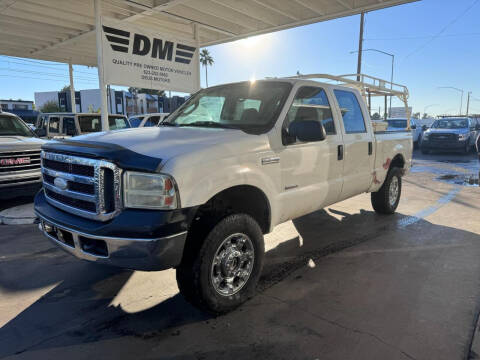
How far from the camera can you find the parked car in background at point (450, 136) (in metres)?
16.0

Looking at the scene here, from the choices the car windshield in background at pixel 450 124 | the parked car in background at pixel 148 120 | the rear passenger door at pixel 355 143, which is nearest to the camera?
the rear passenger door at pixel 355 143

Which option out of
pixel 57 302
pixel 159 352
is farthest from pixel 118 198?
pixel 57 302

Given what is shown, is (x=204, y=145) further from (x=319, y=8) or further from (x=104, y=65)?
(x=319, y=8)

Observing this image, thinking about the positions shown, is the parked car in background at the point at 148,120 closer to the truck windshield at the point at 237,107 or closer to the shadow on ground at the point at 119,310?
the shadow on ground at the point at 119,310

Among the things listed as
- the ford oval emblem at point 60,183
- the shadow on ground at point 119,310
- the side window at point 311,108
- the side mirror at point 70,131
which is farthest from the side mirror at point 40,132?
the side window at point 311,108

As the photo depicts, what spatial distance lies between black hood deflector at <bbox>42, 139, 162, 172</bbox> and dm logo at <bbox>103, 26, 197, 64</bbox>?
19.2 ft

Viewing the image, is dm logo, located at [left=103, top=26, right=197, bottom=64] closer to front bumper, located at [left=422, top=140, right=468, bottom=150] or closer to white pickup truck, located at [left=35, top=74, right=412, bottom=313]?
white pickup truck, located at [left=35, top=74, right=412, bottom=313]

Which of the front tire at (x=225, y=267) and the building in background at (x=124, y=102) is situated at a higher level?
the building in background at (x=124, y=102)

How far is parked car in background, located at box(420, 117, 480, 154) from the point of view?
16.0m

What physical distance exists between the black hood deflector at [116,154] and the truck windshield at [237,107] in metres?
1.13

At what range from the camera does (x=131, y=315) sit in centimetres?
295

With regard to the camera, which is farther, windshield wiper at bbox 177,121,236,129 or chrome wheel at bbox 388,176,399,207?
chrome wheel at bbox 388,176,399,207

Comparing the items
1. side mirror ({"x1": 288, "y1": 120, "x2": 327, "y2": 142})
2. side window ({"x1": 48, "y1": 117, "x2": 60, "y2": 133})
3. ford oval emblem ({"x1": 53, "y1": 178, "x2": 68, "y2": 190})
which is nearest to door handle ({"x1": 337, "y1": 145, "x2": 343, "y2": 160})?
side mirror ({"x1": 288, "y1": 120, "x2": 327, "y2": 142})

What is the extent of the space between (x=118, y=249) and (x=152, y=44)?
7.43 m
